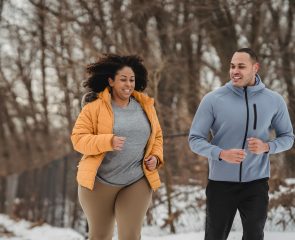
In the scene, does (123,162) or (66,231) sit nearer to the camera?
(123,162)

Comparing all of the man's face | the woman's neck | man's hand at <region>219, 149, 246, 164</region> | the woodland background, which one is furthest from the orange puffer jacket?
the woodland background

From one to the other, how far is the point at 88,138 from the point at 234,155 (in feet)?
3.47

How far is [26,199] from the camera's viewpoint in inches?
658

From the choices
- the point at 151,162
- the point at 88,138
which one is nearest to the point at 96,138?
the point at 88,138

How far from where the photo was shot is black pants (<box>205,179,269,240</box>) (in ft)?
14.3

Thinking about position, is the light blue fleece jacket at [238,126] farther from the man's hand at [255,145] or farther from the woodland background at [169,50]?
the woodland background at [169,50]

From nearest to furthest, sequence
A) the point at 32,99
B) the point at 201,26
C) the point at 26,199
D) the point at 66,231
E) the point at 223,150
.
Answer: the point at 223,150, the point at 66,231, the point at 201,26, the point at 26,199, the point at 32,99

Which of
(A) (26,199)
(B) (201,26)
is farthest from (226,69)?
(A) (26,199)

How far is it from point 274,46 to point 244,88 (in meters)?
9.12

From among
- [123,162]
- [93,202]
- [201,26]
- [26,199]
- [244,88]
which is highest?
[201,26]

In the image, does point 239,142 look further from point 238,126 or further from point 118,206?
point 118,206

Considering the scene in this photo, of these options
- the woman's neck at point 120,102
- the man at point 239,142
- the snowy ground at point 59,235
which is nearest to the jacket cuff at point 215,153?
the man at point 239,142

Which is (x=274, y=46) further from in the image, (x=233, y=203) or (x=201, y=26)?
(x=233, y=203)

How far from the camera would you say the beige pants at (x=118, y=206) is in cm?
447
